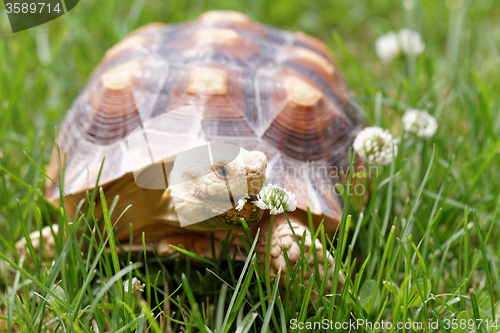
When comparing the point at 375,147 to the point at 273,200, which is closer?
the point at 273,200

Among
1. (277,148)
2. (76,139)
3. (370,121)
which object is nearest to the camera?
(277,148)

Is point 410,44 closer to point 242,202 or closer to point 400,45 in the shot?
point 400,45

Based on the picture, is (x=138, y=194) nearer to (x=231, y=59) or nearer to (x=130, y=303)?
(x=130, y=303)

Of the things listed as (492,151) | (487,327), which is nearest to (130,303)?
(487,327)

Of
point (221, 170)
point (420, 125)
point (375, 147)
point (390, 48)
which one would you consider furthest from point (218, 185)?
point (390, 48)

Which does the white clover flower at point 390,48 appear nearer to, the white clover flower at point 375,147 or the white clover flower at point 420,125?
the white clover flower at point 420,125
